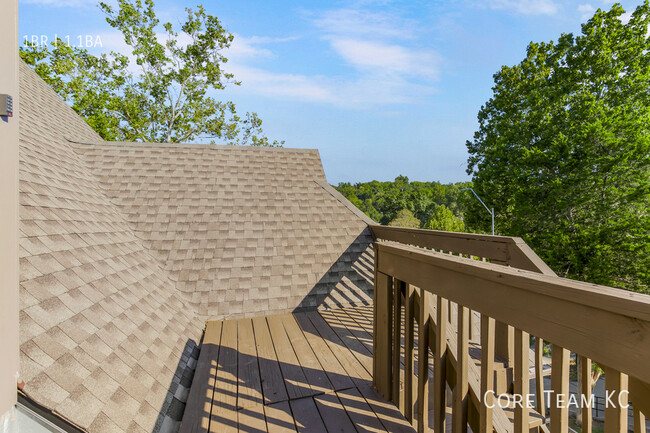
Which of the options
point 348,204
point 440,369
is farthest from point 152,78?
point 440,369

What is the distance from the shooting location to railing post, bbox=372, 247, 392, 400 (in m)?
2.18

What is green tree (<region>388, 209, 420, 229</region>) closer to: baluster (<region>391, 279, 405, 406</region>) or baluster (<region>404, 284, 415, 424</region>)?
baluster (<region>391, 279, 405, 406</region>)

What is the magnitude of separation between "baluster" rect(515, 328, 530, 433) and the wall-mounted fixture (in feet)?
7.99

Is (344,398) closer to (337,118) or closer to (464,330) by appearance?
(464,330)

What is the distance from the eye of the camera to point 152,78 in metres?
20.3

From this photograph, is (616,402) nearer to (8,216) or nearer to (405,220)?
(8,216)

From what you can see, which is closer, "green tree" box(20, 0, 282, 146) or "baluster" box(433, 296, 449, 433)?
"baluster" box(433, 296, 449, 433)

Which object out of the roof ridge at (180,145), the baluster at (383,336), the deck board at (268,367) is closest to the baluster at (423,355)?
the baluster at (383,336)

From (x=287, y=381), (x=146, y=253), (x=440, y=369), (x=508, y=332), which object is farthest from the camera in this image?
(x=146, y=253)

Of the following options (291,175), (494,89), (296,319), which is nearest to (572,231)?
(494,89)

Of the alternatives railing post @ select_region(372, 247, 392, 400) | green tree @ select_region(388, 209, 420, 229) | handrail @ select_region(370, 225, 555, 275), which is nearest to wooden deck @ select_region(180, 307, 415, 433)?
railing post @ select_region(372, 247, 392, 400)

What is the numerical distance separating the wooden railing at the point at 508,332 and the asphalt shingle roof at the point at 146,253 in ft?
5.69

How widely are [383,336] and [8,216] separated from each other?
2.31 m

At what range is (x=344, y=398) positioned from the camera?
89.2 inches
